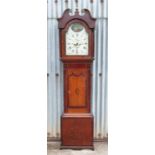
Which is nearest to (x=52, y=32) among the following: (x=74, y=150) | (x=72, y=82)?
(x=72, y=82)

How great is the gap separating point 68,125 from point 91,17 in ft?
4.08

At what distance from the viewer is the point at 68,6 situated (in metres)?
3.34

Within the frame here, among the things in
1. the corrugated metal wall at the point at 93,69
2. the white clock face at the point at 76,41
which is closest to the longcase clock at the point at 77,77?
the white clock face at the point at 76,41

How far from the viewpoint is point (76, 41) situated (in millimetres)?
3064

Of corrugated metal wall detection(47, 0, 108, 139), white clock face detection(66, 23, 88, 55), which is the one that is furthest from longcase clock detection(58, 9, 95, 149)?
corrugated metal wall detection(47, 0, 108, 139)

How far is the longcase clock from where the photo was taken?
10.0 ft

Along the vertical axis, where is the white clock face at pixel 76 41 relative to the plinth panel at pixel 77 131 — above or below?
above

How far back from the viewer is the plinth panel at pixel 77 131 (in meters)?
3.12

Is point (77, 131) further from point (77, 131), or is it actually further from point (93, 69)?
point (93, 69)

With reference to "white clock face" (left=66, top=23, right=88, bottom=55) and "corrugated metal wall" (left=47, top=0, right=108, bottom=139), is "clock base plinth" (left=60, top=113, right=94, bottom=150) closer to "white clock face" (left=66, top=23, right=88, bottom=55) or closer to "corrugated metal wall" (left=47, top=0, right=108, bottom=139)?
"corrugated metal wall" (left=47, top=0, right=108, bottom=139)

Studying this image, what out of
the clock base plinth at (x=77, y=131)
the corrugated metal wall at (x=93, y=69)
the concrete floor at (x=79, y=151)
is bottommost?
the concrete floor at (x=79, y=151)

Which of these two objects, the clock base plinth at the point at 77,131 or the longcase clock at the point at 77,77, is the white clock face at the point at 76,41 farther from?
the clock base plinth at the point at 77,131
